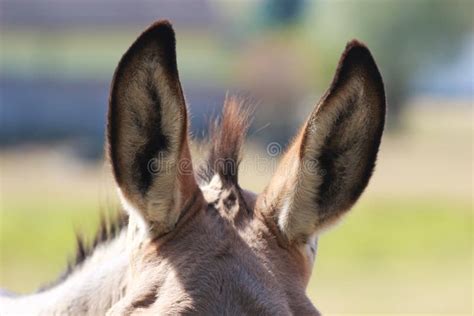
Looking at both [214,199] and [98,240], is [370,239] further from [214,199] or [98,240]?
[214,199]

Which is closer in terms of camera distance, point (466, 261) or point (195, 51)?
point (466, 261)

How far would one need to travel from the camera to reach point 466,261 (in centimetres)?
1928

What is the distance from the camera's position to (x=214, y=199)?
348cm

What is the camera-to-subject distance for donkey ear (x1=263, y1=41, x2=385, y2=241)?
10.8ft

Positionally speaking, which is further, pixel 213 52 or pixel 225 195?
pixel 213 52

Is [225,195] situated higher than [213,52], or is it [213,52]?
[213,52]

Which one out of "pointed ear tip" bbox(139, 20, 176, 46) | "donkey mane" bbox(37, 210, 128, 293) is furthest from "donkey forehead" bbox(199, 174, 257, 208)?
"pointed ear tip" bbox(139, 20, 176, 46)

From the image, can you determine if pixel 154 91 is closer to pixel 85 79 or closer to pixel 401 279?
pixel 401 279

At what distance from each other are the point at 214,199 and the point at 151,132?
0.38m

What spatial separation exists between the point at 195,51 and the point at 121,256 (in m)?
51.0

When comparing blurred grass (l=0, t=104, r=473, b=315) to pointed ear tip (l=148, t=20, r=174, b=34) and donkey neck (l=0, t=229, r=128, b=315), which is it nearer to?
donkey neck (l=0, t=229, r=128, b=315)

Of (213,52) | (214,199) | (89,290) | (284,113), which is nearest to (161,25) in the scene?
(214,199)

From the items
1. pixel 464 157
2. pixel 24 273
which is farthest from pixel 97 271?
pixel 464 157

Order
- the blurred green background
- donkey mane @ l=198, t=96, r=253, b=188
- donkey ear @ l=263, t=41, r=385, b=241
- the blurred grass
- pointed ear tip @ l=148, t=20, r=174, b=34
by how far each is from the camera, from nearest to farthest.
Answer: pointed ear tip @ l=148, t=20, r=174, b=34
donkey ear @ l=263, t=41, r=385, b=241
donkey mane @ l=198, t=96, r=253, b=188
the blurred grass
the blurred green background
